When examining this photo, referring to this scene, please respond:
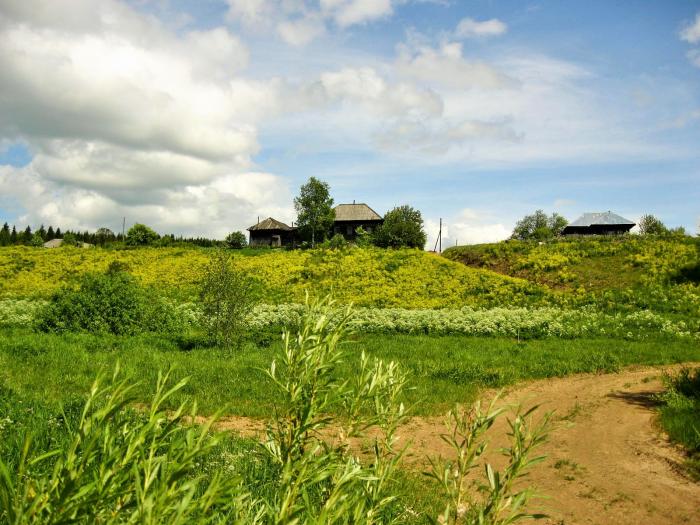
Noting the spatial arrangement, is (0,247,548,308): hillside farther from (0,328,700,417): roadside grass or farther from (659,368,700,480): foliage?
(659,368,700,480): foliage

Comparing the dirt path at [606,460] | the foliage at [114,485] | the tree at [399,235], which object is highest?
the tree at [399,235]

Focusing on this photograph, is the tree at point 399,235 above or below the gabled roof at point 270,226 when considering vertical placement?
below

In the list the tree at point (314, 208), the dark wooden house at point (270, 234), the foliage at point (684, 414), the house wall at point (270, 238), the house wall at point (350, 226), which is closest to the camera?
the foliage at point (684, 414)

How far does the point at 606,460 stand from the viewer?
7.92 m

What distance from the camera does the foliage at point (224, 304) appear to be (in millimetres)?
15891

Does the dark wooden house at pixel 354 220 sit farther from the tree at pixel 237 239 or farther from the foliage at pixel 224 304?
the foliage at pixel 224 304

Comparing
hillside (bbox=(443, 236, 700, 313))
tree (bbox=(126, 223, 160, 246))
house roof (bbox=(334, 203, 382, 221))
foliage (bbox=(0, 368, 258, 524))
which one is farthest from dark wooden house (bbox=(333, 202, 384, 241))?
foliage (bbox=(0, 368, 258, 524))

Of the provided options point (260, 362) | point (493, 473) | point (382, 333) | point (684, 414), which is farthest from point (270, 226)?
point (493, 473)

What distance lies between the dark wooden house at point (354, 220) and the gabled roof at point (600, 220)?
2661 cm

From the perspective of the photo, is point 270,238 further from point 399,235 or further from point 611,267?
point 611,267

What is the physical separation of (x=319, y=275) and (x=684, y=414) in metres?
25.4

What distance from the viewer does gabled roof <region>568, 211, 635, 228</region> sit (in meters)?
63.6

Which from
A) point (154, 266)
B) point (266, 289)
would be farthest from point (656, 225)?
point (154, 266)

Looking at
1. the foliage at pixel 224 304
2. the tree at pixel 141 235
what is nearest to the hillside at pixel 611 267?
the foliage at pixel 224 304
